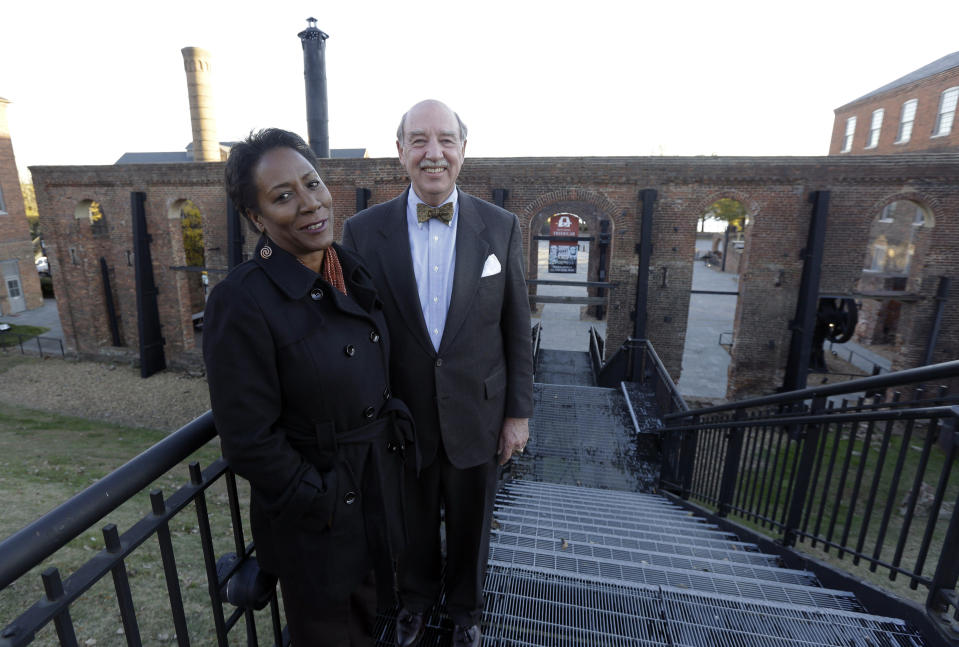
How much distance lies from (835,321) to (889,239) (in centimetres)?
1311

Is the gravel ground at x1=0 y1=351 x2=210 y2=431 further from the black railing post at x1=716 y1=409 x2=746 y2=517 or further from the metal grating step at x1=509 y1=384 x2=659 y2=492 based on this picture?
the black railing post at x1=716 y1=409 x2=746 y2=517

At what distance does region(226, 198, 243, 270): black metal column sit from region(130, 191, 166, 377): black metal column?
9.21 ft

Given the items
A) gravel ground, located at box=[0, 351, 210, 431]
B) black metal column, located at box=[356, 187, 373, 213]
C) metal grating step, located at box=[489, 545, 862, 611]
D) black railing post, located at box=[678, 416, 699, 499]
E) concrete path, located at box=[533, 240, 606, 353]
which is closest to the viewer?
metal grating step, located at box=[489, 545, 862, 611]

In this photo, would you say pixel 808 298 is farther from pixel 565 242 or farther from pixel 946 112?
pixel 946 112

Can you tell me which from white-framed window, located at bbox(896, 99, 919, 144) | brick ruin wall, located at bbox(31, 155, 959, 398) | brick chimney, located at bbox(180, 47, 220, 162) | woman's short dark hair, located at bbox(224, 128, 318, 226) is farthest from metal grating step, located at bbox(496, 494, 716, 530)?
white-framed window, located at bbox(896, 99, 919, 144)

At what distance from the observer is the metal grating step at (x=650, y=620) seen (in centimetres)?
204

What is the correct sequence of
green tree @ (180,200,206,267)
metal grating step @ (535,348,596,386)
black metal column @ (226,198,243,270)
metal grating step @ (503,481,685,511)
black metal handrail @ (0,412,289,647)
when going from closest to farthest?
black metal handrail @ (0,412,289,647) < metal grating step @ (503,481,685,511) < metal grating step @ (535,348,596,386) < black metal column @ (226,198,243,270) < green tree @ (180,200,206,267)

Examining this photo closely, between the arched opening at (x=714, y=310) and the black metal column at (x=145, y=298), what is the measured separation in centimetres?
1489

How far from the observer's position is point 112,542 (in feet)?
3.57

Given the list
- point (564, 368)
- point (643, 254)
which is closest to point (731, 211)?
point (643, 254)

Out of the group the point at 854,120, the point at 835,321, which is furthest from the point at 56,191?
the point at 854,120

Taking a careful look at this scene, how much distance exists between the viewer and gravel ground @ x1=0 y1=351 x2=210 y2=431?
12148 mm

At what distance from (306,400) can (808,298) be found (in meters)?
11.8

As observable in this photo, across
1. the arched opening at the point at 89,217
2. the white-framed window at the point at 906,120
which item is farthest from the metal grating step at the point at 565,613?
the white-framed window at the point at 906,120
